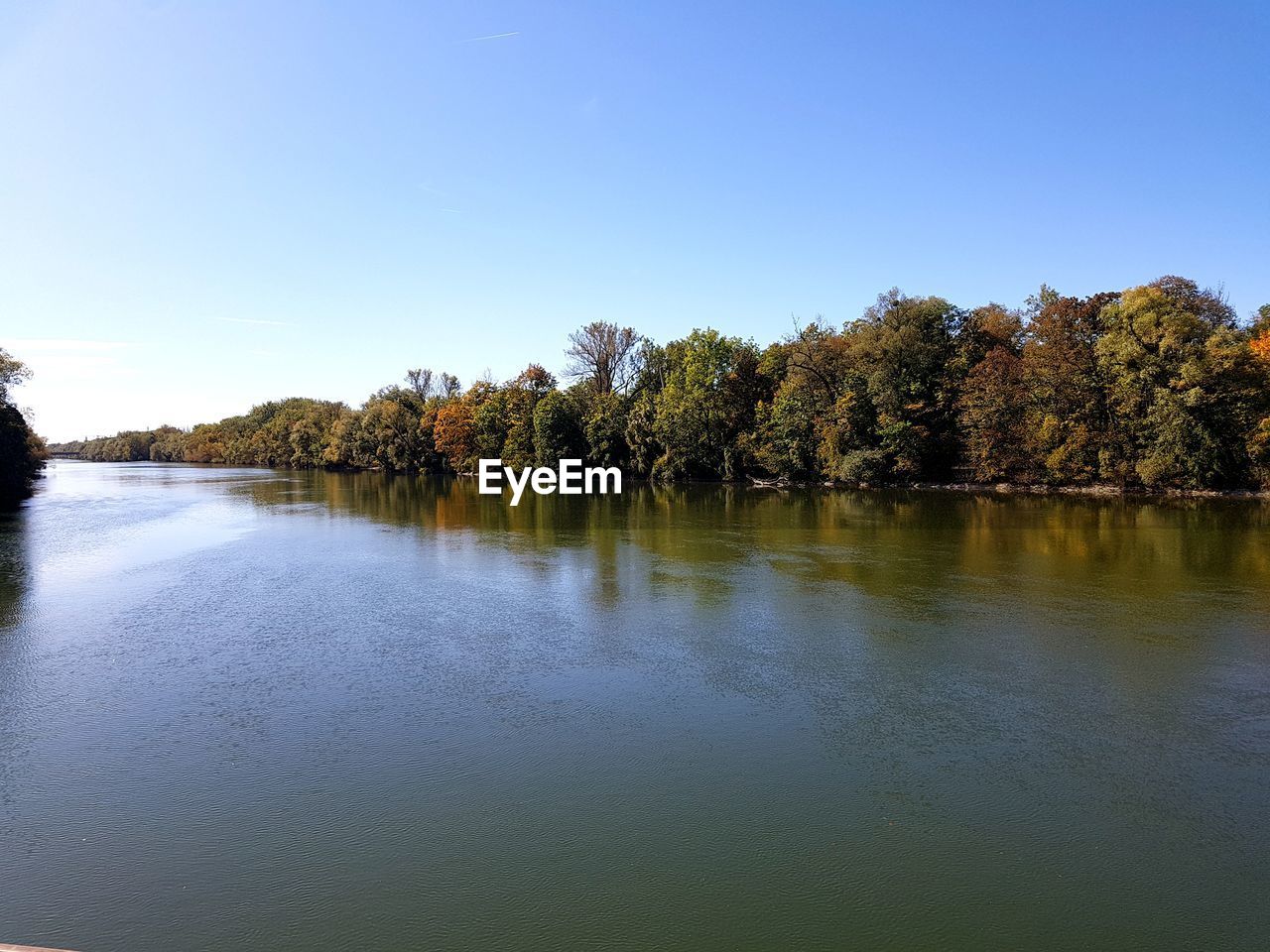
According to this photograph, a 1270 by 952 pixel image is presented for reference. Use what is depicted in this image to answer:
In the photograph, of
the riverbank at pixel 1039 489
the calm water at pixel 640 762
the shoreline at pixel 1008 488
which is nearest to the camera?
the calm water at pixel 640 762

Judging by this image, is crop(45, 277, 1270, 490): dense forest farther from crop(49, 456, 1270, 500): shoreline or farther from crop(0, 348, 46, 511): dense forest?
crop(0, 348, 46, 511): dense forest

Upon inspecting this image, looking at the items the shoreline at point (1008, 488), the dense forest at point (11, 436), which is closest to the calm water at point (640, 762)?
the shoreline at point (1008, 488)

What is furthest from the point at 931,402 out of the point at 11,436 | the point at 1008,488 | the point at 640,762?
the point at 11,436

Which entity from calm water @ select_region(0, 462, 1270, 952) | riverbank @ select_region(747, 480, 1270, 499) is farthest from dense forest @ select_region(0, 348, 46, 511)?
riverbank @ select_region(747, 480, 1270, 499)

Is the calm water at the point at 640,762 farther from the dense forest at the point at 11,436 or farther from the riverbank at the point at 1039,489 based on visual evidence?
the dense forest at the point at 11,436

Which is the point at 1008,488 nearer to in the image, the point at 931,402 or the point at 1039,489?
the point at 1039,489

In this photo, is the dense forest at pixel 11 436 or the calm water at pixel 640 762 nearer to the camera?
the calm water at pixel 640 762
